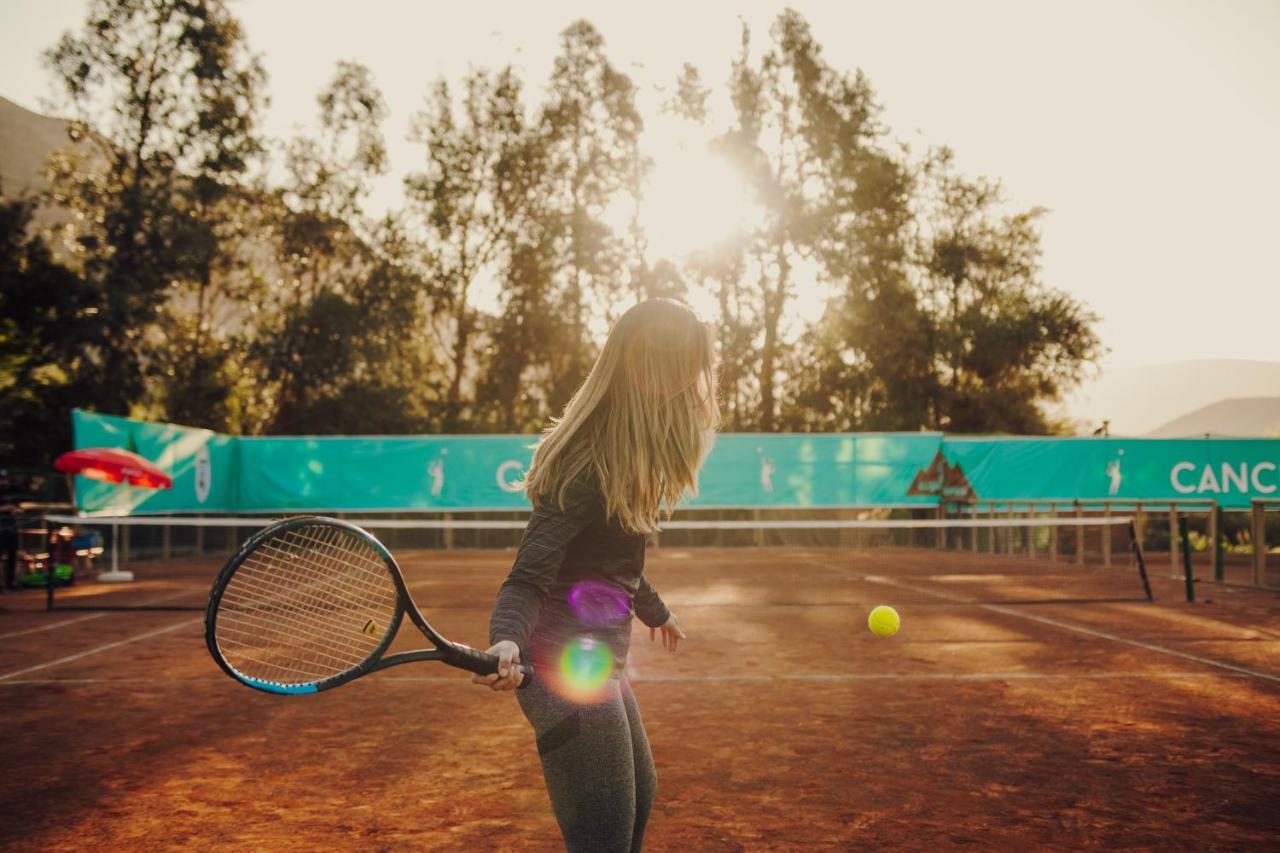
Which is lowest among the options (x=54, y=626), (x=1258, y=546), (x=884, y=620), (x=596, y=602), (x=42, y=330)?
(x=54, y=626)

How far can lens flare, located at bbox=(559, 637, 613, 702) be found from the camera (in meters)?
2.46

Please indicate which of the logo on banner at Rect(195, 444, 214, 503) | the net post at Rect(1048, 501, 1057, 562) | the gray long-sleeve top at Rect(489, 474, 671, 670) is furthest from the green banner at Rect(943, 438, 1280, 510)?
the gray long-sleeve top at Rect(489, 474, 671, 670)

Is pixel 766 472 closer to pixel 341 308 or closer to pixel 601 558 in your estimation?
pixel 341 308

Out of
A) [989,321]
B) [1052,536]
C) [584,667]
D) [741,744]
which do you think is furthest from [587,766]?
[989,321]

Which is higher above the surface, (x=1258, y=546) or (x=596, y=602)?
(x=596, y=602)

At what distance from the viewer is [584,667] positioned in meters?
2.51

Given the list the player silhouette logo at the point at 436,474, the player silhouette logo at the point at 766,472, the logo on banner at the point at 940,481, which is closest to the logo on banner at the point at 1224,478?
the logo on banner at the point at 940,481

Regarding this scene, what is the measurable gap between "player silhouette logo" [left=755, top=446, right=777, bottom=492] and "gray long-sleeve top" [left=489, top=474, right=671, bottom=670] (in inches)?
816

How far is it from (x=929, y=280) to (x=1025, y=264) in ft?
12.4

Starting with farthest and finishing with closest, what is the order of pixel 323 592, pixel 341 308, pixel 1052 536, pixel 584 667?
pixel 341 308, pixel 1052 536, pixel 323 592, pixel 584 667

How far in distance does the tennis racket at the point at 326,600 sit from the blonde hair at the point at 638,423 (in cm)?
46

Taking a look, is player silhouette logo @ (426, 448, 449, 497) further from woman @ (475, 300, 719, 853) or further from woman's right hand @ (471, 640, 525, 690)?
woman's right hand @ (471, 640, 525, 690)

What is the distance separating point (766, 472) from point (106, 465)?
43.9 feet

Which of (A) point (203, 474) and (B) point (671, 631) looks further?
(A) point (203, 474)
